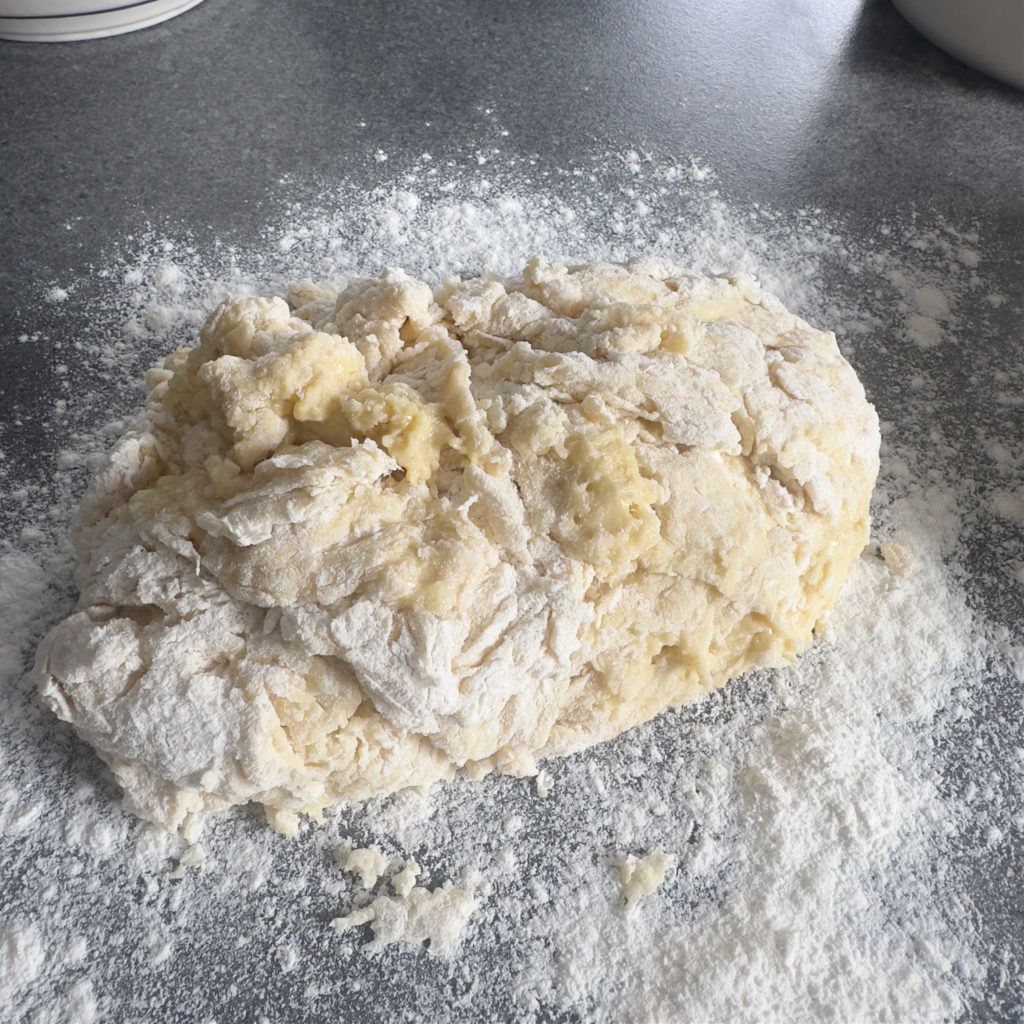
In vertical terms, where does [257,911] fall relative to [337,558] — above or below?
below

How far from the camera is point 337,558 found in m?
1.18

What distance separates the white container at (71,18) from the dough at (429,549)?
5.13 ft

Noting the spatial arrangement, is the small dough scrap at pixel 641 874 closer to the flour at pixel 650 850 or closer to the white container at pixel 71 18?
the flour at pixel 650 850

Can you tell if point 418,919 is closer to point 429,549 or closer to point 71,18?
point 429,549

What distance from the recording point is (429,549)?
1.18m

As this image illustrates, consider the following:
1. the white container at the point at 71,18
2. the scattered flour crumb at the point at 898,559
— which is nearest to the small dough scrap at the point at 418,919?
the scattered flour crumb at the point at 898,559

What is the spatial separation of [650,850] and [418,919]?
0.32m

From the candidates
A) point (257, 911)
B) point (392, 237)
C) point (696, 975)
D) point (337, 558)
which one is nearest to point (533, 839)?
point (696, 975)

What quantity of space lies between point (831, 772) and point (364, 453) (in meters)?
0.78

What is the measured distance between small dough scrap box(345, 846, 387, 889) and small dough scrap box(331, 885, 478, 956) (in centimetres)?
3

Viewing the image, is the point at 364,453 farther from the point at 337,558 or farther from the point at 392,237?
the point at 392,237

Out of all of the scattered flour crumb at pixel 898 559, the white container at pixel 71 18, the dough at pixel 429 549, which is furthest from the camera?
the white container at pixel 71 18

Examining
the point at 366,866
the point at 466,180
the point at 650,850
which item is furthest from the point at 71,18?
the point at 650,850

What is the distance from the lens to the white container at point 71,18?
241 centimetres
